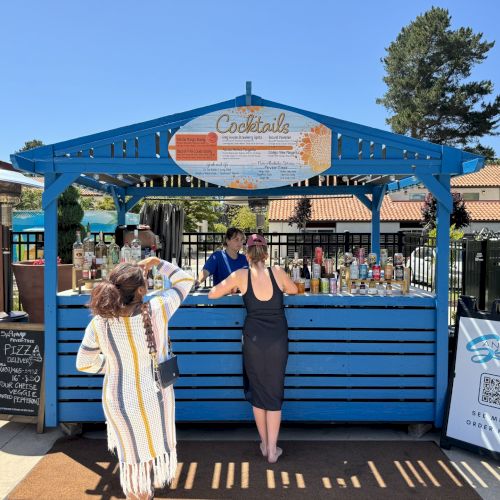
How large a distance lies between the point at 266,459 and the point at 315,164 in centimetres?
226

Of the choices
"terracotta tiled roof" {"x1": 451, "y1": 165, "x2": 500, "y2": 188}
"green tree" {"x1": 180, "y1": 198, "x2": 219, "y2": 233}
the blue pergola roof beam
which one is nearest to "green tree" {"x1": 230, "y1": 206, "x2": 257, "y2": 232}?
"green tree" {"x1": 180, "y1": 198, "x2": 219, "y2": 233}

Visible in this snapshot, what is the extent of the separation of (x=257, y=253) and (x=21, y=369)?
2242mm

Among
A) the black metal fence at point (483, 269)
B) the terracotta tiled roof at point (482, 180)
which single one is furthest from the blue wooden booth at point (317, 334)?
the terracotta tiled roof at point (482, 180)

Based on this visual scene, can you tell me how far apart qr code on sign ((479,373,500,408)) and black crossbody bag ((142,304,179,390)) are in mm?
2429

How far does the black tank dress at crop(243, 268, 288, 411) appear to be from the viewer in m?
3.59

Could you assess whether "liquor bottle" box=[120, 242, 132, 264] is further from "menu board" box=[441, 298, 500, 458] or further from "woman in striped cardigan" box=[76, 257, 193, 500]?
"menu board" box=[441, 298, 500, 458]

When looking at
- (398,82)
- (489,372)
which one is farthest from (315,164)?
(398,82)

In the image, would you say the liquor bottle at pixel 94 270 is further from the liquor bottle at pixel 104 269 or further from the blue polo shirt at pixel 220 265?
the blue polo shirt at pixel 220 265

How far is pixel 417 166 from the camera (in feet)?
13.5

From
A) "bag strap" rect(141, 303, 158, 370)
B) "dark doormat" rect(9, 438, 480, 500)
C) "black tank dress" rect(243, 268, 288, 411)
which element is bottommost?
"dark doormat" rect(9, 438, 480, 500)

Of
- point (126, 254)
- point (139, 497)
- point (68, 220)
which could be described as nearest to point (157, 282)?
point (126, 254)

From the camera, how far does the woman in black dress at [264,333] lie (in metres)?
3.60

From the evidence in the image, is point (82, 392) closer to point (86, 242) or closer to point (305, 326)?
point (86, 242)

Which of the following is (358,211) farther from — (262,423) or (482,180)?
(262,423)
